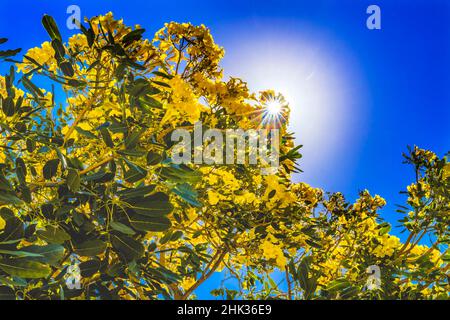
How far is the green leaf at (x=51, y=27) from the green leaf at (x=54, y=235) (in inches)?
35.1

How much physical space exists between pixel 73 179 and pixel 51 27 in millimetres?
728

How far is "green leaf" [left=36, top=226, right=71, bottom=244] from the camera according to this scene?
1922 millimetres

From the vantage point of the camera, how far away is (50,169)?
2178 millimetres

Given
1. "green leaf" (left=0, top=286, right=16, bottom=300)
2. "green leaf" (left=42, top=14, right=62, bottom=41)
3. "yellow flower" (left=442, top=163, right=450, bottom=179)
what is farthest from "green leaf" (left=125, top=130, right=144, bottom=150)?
"yellow flower" (left=442, top=163, right=450, bottom=179)

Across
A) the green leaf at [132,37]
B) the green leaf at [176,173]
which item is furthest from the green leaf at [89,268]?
the green leaf at [132,37]

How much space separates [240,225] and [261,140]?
596 mm

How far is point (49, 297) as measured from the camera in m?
2.19

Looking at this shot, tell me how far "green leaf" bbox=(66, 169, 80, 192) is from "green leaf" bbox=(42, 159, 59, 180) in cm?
30

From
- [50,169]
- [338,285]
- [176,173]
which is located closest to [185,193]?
[176,173]

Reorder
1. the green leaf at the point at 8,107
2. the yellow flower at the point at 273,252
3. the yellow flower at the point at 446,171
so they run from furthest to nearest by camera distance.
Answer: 1. the yellow flower at the point at 446,171
2. the yellow flower at the point at 273,252
3. the green leaf at the point at 8,107

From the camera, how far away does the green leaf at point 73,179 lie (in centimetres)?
189

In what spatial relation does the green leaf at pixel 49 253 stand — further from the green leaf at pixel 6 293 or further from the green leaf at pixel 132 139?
→ the green leaf at pixel 132 139

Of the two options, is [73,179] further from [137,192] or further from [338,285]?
[338,285]

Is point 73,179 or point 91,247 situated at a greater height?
point 73,179
